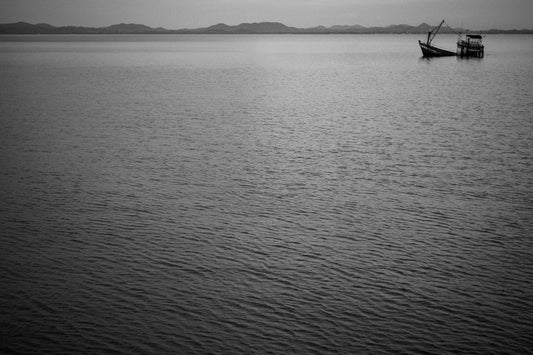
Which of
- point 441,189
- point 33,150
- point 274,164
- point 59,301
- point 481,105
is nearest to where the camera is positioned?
point 59,301

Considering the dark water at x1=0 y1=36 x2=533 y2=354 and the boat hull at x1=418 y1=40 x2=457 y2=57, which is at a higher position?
the boat hull at x1=418 y1=40 x2=457 y2=57

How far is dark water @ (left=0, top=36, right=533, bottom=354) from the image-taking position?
20344 mm

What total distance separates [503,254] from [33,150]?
3742cm

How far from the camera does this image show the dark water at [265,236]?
66.7 feet

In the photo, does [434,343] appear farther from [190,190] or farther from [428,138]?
[428,138]

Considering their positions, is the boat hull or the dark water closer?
the dark water

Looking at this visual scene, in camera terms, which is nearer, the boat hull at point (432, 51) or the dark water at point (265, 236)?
the dark water at point (265, 236)

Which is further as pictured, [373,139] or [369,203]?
[373,139]

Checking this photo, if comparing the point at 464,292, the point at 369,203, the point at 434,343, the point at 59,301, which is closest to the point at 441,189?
the point at 369,203

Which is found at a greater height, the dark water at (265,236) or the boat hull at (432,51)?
the boat hull at (432,51)

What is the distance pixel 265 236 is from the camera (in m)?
29.2

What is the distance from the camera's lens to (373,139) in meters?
53.4

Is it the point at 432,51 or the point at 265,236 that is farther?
the point at 432,51

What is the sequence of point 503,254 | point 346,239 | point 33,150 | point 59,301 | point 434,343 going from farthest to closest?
1. point 33,150
2. point 346,239
3. point 503,254
4. point 59,301
5. point 434,343
